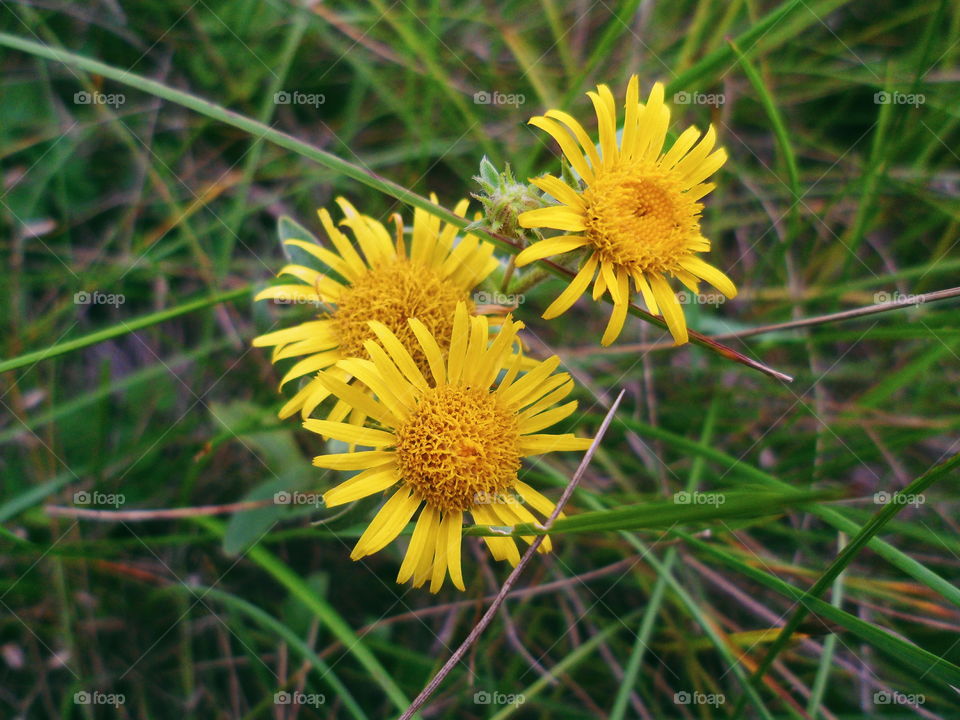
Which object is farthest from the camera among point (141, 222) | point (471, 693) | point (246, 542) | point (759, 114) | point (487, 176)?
point (759, 114)

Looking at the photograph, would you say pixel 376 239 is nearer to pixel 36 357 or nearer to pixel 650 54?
pixel 36 357

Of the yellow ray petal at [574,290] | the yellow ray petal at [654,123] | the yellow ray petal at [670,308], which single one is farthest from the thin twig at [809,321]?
the yellow ray petal at [654,123]

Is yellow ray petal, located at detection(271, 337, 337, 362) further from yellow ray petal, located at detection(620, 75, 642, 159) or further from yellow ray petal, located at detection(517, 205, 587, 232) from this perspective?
yellow ray petal, located at detection(620, 75, 642, 159)

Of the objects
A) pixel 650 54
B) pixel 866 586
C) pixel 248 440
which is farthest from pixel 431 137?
→ pixel 866 586

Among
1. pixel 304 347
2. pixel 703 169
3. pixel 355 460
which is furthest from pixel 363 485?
pixel 703 169

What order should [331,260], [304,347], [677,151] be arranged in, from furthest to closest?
[331,260]
[304,347]
[677,151]

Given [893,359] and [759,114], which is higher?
[759,114]

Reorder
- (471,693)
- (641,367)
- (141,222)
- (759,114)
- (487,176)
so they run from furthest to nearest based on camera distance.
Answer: (759,114) < (141,222) < (641,367) < (471,693) < (487,176)

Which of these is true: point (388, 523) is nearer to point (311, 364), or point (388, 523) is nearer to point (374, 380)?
point (374, 380)
